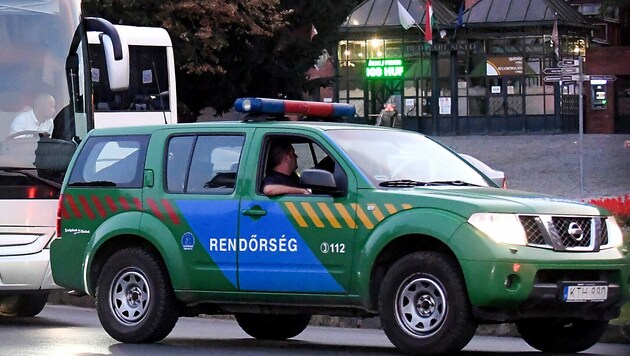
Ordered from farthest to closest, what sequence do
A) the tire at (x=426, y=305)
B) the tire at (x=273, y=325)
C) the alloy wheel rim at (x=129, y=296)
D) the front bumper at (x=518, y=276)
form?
the tire at (x=273, y=325), the alloy wheel rim at (x=129, y=296), the tire at (x=426, y=305), the front bumper at (x=518, y=276)

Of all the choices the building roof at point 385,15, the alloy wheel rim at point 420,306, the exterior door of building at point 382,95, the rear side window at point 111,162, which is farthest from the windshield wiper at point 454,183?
the exterior door of building at point 382,95

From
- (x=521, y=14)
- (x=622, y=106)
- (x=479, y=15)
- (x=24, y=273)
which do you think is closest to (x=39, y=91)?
(x=24, y=273)

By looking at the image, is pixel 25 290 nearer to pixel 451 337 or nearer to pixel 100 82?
pixel 451 337

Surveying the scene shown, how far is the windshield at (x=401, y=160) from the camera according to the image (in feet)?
35.6

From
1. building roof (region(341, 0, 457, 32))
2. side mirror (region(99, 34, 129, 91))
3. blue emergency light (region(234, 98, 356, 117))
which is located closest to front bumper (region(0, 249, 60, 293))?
side mirror (region(99, 34, 129, 91))

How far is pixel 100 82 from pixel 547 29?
3611cm

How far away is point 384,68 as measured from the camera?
191 feet

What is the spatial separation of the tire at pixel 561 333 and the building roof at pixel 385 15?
150 ft

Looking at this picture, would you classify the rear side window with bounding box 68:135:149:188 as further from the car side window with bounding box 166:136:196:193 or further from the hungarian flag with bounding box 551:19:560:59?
the hungarian flag with bounding box 551:19:560:59

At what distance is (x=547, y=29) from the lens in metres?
55.0

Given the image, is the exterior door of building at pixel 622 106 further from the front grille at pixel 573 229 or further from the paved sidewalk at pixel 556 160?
the front grille at pixel 573 229

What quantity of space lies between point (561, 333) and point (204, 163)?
2.95 m

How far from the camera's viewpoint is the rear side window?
11.9 metres

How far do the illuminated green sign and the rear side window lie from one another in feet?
151
